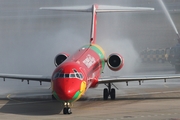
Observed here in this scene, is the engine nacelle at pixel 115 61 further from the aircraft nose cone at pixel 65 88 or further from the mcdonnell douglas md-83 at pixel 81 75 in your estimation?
the aircraft nose cone at pixel 65 88

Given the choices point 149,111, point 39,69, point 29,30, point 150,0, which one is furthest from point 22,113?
point 150,0

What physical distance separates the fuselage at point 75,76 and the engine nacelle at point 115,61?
5.20 ft

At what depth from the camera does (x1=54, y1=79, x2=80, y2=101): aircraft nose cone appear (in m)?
26.6

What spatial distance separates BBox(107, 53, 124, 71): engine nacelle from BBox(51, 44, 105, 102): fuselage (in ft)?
5.20

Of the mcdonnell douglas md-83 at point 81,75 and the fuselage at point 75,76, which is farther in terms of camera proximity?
the mcdonnell douglas md-83 at point 81,75

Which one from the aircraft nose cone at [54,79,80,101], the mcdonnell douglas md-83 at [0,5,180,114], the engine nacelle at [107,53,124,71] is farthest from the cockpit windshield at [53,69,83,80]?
the engine nacelle at [107,53,124,71]

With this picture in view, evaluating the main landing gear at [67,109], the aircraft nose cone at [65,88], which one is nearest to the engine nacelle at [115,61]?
the aircraft nose cone at [65,88]

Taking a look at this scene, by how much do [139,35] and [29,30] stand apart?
13.8m

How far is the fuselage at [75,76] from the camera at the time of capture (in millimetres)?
26812

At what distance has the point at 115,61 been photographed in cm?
3406

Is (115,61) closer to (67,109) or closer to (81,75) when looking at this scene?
(81,75)

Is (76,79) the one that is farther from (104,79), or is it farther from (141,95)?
(141,95)

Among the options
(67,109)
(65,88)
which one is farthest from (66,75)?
(67,109)

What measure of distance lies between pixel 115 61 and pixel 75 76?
6737 millimetres
